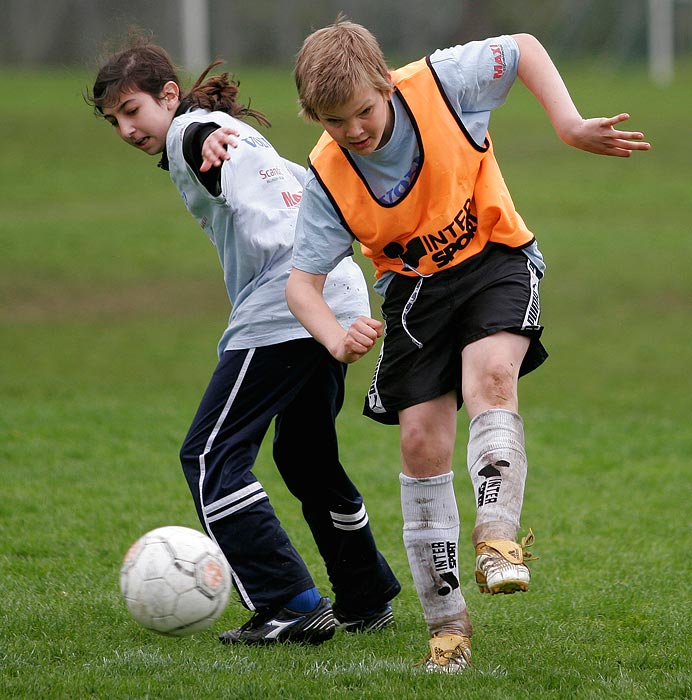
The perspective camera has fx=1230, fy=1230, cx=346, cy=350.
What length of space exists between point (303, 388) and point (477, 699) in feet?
4.69

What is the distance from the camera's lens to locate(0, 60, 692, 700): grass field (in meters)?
3.96

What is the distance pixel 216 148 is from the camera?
423 centimetres

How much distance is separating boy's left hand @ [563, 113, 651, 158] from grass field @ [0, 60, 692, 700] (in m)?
1.66

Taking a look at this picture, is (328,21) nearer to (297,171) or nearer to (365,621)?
(297,171)

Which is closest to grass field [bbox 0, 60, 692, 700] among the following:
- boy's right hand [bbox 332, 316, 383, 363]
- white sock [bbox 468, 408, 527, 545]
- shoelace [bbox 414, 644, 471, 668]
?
shoelace [bbox 414, 644, 471, 668]

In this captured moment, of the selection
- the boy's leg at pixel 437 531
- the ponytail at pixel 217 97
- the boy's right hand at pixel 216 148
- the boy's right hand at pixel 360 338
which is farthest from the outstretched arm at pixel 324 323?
the ponytail at pixel 217 97

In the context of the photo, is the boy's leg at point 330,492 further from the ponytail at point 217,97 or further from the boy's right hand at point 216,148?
the ponytail at point 217,97

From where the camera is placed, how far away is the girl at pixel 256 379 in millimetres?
4344

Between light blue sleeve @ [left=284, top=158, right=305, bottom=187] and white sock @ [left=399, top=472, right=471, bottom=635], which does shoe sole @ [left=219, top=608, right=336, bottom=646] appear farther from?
light blue sleeve @ [left=284, top=158, right=305, bottom=187]

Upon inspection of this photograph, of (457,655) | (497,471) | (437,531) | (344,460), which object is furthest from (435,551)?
(344,460)

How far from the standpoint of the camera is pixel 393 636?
15.0 ft

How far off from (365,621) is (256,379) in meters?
1.06

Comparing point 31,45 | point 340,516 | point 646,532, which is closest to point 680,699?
point 340,516

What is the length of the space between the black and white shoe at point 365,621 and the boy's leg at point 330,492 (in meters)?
0.01
